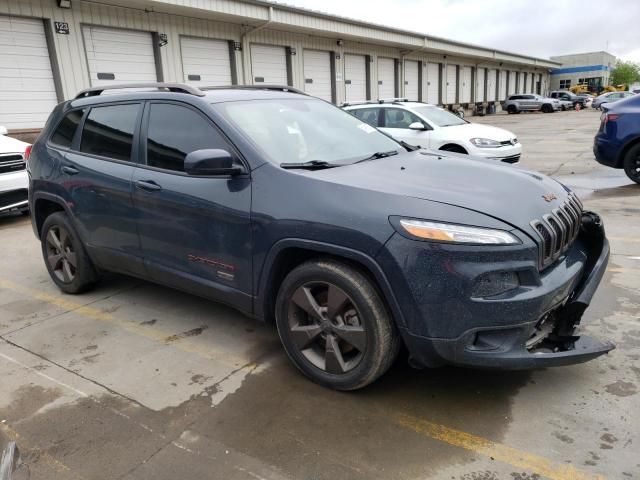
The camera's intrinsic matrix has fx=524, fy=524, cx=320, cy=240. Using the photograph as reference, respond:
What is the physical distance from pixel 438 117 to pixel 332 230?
8681 mm

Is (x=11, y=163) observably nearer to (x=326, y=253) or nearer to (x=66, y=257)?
(x=66, y=257)

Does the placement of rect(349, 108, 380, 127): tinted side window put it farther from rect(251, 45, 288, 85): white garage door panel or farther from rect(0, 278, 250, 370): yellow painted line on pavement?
rect(0, 278, 250, 370): yellow painted line on pavement

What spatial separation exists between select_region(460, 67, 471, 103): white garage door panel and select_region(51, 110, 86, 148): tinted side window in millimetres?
36237

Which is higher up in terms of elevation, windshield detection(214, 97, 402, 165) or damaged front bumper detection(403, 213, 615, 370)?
windshield detection(214, 97, 402, 165)

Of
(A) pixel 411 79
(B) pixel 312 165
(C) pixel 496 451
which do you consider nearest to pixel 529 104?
(A) pixel 411 79

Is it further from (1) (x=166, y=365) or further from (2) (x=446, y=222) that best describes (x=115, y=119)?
(2) (x=446, y=222)

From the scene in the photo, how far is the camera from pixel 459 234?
2.52 meters

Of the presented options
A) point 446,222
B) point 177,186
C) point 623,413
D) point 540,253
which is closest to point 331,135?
point 177,186

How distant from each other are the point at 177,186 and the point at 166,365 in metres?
1.19

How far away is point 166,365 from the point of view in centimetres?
346

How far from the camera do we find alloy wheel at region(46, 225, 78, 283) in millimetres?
4625

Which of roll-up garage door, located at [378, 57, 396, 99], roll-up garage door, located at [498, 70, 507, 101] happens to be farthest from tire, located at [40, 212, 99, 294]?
roll-up garage door, located at [498, 70, 507, 101]

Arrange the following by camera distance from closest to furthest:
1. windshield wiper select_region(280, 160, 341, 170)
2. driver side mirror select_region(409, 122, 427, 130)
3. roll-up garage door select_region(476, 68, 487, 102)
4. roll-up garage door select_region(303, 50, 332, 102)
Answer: windshield wiper select_region(280, 160, 341, 170), driver side mirror select_region(409, 122, 427, 130), roll-up garage door select_region(303, 50, 332, 102), roll-up garage door select_region(476, 68, 487, 102)

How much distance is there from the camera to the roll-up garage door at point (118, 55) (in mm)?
13336
